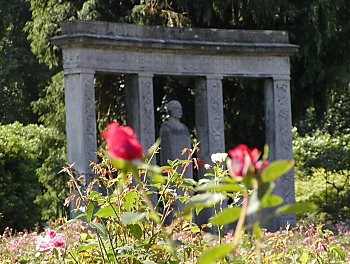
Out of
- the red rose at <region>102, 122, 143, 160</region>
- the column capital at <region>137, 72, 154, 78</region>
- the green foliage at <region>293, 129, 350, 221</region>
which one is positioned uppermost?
the column capital at <region>137, 72, 154, 78</region>

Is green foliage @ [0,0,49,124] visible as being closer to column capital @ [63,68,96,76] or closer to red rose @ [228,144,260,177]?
column capital @ [63,68,96,76]

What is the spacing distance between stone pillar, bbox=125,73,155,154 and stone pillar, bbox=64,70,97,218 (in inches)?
37.7

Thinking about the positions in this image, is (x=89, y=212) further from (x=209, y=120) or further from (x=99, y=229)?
(x=209, y=120)

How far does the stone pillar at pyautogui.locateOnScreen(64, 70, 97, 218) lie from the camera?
1236 centimetres

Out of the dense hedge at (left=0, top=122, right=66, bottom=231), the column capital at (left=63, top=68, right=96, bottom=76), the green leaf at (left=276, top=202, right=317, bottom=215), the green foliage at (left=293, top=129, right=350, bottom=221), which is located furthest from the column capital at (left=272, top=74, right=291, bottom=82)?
the green leaf at (left=276, top=202, right=317, bottom=215)

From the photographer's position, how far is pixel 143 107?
13305 millimetres

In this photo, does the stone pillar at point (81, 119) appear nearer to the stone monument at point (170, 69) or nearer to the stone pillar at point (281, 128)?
the stone monument at point (170, 69)

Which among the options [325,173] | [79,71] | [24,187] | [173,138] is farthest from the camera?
[325,173]

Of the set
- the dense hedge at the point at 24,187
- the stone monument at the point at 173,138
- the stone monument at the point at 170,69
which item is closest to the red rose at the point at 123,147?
the stone monument at the point at 170,69

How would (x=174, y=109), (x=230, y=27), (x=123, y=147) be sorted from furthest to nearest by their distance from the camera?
1. (x=230, y=27)
2. (x=174, y=109)
3. (x=123, y=147)

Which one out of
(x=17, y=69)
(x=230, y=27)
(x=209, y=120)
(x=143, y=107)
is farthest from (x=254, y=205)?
(x=17, y=69)

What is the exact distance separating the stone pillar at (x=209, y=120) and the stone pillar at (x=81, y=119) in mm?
2321

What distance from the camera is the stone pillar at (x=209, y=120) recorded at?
46.4 feet

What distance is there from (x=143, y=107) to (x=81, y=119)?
48.8 inches
